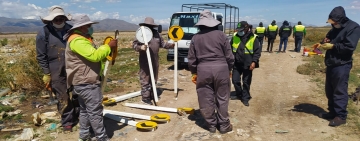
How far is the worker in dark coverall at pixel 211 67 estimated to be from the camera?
4.30 m

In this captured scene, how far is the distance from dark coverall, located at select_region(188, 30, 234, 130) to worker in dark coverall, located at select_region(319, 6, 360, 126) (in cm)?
179

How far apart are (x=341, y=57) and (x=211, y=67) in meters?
2.30

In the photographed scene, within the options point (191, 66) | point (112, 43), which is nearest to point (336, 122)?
point (191, 66)

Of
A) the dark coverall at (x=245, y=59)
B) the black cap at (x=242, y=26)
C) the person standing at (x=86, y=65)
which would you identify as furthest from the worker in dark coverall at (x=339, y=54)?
the person standing at (x=86, y=65)

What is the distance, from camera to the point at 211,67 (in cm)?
429

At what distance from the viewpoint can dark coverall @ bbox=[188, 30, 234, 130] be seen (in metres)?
4.30

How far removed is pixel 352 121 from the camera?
5078mm

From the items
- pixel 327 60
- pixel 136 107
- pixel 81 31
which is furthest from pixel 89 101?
pixel 327 60

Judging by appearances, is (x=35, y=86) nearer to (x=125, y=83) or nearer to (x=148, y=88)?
(x=125, y=83)

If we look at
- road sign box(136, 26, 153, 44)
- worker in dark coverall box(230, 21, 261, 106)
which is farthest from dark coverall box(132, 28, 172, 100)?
worker in dark coverall box(230, 21, 261, 106)

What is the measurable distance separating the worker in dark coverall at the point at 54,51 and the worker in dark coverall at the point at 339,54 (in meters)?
4.36

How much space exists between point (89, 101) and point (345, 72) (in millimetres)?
4189

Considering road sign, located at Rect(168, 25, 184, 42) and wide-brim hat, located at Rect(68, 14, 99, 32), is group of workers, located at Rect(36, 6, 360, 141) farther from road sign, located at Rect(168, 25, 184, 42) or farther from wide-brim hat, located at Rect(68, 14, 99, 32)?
road sign, located at Rect(168, 25, 184, 42)

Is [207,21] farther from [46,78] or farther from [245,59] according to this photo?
[46,78]
